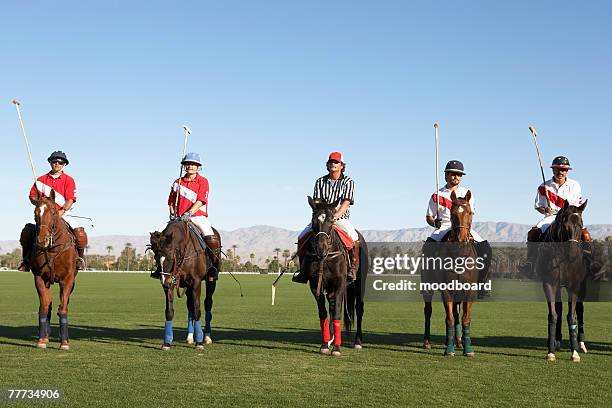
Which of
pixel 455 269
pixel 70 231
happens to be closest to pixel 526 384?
pixel 455 269

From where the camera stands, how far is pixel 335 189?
1252 centimetres

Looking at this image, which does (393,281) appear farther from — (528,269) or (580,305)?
(580,305)

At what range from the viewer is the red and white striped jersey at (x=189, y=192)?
13.2 m

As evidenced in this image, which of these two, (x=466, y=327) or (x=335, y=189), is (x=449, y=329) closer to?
(x=466, y=327)

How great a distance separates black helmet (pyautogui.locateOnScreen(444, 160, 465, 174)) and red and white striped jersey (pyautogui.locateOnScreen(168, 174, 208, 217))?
14.7 feet

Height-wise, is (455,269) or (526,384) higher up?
(455,269)

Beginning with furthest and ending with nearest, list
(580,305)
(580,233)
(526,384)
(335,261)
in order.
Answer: (580,305) → (335,261) → (580,233) → (526,384)

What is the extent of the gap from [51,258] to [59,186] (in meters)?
1.45

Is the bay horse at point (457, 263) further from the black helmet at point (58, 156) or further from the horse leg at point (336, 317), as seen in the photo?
the black helmet at point (58, 156)

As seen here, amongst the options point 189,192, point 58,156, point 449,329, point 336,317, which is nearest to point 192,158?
point 189,192

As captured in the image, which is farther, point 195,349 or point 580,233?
point 195,349

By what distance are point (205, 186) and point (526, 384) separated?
6.87 metres

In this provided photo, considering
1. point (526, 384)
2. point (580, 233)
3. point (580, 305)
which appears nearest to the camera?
point (526, 384)

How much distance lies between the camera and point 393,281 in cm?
1304
